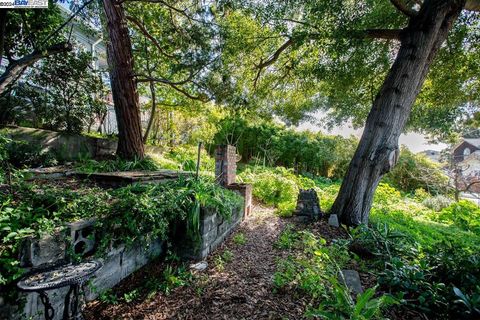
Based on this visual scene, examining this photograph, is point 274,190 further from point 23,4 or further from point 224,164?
point 23,4

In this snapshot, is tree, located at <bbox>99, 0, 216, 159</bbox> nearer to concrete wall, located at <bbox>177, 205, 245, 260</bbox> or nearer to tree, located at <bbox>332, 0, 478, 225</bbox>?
concrete wall, located at <bbox>177, 205, 245, 260</bbox>

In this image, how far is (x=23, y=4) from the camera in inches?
135

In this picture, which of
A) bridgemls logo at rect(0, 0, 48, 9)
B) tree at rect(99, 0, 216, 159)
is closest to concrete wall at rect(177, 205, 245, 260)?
tree at rect(99, 0, 216, 159)

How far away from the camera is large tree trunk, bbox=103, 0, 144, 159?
4.24 meters

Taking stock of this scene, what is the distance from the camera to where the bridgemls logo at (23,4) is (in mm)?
3260

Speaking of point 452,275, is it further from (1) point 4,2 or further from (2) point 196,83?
(1) point 4,2

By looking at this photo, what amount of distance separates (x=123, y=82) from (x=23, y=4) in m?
1.62

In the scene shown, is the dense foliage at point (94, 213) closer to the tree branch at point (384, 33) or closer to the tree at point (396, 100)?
the tree at point (396, 100)

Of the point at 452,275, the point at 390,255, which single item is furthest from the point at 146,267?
the point at 452,275

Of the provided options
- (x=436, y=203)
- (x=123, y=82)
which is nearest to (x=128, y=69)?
(x=123, y=82)

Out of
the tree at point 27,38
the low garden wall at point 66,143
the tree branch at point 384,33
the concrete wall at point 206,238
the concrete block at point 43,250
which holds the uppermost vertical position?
the tree branch at point 384,33

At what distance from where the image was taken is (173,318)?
6.10 feet

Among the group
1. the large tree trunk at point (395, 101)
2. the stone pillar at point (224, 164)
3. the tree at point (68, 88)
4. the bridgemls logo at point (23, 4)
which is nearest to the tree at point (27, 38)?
the bridgemls logo at point (23, 4)

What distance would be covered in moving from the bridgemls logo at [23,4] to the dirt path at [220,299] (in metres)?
4.09
